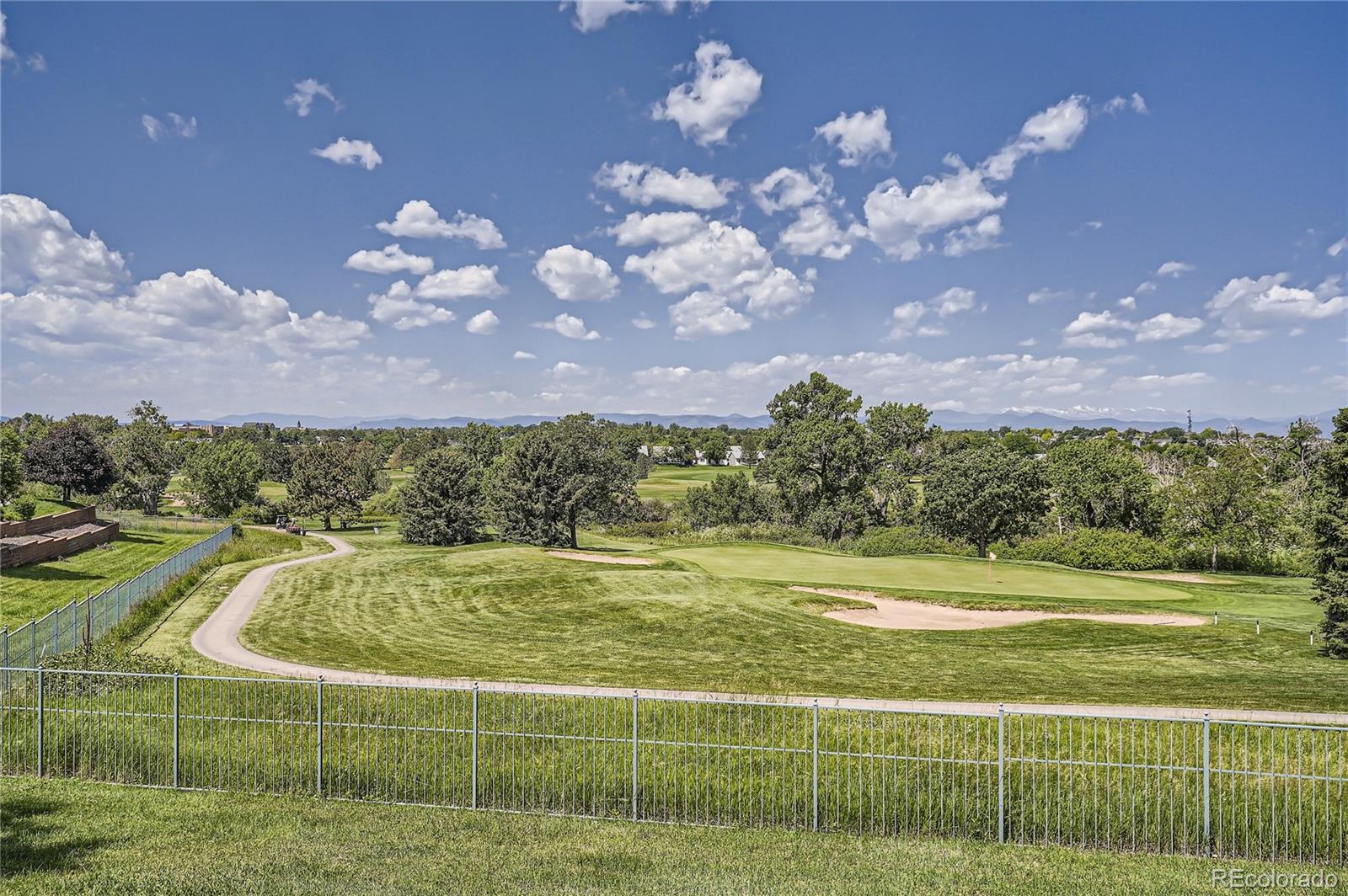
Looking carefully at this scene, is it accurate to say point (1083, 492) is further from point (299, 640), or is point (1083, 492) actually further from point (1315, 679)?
point (299, 640)

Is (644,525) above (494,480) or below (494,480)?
below

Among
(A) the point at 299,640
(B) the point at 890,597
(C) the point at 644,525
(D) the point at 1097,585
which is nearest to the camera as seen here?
(A) the point at 299,640

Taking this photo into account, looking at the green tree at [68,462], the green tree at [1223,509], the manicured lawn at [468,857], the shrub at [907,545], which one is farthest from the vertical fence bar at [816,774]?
the green tree at [68,462]

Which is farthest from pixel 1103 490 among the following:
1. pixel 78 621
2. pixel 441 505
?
pixel 78 621

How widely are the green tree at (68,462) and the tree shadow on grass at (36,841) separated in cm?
6576

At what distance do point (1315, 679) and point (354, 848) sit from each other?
67.3 feet

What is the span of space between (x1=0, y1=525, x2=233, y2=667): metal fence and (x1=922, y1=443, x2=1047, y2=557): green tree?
46244mm

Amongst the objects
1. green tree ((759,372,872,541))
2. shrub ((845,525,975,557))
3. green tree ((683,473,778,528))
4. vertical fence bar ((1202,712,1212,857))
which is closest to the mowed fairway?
vertical fence bar ((1202,712,1212,857))

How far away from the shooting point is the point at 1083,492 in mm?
52219

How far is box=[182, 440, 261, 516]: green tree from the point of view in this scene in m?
67.0

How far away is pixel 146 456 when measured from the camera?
75.8 meters

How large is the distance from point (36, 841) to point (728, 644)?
16.9 meters

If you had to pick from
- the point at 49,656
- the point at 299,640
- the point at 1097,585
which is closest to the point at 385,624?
the point at 299,640

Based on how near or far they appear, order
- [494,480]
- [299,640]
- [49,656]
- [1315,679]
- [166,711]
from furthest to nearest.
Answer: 1. [494,480]
2. [299,640]
3. [1315,679]
4. [49,656]
5. [166,711]
